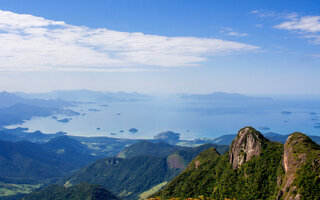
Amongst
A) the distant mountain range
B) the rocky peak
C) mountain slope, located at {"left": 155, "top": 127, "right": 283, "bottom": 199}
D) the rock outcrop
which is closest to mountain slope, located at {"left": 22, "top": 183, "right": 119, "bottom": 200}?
mountain slope, located at {"left": 155, "top": 127, "right": 283, "bottom": 199}

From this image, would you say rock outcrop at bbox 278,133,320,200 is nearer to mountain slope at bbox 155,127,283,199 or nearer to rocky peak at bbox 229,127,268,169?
mountain slope at bbox 155,127,283,199

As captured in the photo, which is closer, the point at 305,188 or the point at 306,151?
the point at 305,188

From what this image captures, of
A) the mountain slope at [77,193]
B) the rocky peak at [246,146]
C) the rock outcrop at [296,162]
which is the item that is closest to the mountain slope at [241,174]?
the rocky peak at [246,146]

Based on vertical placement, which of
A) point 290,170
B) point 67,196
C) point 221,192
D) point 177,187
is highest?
point 290,170

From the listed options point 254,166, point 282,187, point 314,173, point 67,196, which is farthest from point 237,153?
point 67,196

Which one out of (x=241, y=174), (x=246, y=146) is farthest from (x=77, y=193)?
(x=246, y=146)

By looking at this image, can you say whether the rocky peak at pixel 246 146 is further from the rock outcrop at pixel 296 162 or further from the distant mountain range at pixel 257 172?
the rock outcrop at pixel 296 162

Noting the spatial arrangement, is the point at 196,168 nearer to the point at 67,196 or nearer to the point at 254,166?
the point at 254,166

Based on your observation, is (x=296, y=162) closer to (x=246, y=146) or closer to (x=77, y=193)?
(x=246, y=146)
